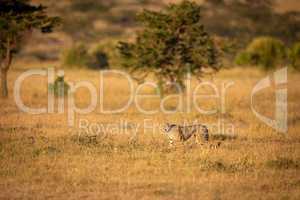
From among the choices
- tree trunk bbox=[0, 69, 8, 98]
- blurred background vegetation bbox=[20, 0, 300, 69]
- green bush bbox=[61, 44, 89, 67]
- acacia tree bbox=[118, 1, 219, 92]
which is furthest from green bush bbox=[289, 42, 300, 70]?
tree trunk bbox=[0, 69, 8, 98]

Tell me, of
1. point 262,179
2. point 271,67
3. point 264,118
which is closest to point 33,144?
point 262,179

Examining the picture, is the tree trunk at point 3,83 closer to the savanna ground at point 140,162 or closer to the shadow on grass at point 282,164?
the savanna ground at point 140,162

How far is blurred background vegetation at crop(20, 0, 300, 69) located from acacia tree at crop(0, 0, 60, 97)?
22.6 meters

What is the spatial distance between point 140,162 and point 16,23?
48.9ft

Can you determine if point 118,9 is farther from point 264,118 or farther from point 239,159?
point 239,159

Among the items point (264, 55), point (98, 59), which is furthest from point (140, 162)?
point (98, 59)

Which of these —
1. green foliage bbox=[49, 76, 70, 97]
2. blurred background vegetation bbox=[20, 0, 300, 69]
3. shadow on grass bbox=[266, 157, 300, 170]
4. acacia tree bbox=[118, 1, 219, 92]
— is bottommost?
shadow on grass bbox=[266, 157, 300, 170]

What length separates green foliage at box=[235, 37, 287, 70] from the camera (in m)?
46.2

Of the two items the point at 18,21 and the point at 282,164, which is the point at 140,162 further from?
the point at 18,21

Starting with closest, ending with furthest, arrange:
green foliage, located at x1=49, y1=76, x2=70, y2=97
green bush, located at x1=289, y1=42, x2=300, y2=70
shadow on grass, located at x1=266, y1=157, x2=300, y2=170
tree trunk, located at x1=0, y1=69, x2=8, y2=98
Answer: shadow on grass, located at x1=266, y1=157, x2=300, y2=170 → tree trunk, located at x1=0, y1=69, x2=8, y2=98 → green foliage, located at x1=49, y1=76, x2=70, y2=97 → green bush, located at x1=289, y1=42, x2=300, y2=70

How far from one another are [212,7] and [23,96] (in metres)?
88.0

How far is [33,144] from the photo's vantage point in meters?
14.3

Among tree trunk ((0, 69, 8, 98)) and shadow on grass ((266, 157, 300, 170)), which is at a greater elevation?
tree trunk ((0, 69, 8, 98))

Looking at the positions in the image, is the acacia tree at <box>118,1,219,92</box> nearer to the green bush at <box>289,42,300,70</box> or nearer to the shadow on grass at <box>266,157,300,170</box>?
the shadow on grass at <box>266,157,300,170</box>
